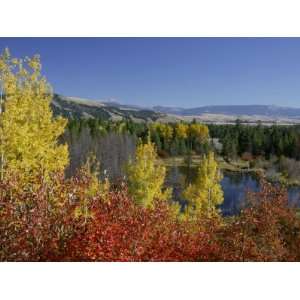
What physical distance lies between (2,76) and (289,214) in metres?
5.54

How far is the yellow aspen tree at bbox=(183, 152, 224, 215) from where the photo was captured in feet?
46.2

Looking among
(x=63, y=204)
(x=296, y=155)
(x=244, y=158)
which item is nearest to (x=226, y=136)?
(x=244, y=158)

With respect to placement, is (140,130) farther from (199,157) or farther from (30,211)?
(30,211)

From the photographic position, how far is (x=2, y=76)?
27.8 ft

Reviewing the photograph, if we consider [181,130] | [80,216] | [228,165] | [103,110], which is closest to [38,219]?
[80,216]

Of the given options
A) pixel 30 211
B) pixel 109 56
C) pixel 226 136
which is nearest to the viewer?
pixel 30 211

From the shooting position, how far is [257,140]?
47.5 feet

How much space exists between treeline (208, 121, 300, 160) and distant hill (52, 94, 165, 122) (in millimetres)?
2554

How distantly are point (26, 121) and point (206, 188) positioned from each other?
7.00 metres

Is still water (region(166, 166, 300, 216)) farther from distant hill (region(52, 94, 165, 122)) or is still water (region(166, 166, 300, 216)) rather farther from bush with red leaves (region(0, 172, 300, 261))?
bush with red leaves (region(0, 172, 300, 261))

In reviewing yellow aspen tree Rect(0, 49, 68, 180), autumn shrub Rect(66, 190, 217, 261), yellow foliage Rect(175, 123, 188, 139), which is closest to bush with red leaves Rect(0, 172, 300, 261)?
autumn shrub Rect(66, 190, 217, 261)

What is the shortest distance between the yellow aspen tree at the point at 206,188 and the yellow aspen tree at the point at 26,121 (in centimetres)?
605
